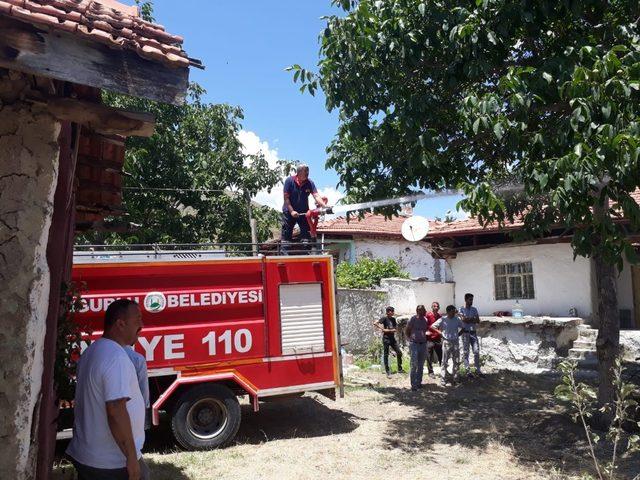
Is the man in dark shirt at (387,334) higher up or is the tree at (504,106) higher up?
the tree at (504,106)

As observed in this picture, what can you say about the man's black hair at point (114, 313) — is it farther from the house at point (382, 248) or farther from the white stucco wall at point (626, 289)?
the house at point (382, 248)

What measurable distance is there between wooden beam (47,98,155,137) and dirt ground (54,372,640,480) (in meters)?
4.16

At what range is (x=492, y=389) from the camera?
10.4m

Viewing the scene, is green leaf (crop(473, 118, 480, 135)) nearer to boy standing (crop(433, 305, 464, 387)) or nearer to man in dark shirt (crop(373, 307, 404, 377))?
boy standing (crop(433, 305, 464, 387))

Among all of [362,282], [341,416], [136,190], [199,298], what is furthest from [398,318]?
[199,298]

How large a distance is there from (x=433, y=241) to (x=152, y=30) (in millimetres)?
12640

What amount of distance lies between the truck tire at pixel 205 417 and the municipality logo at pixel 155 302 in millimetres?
1135

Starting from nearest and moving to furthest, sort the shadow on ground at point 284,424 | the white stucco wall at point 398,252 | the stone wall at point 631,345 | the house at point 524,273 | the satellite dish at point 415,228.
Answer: the shadow on ground at point 284,424 < the stone wall at point 631,345 < the satellite dish at point 415,228 < the house at point 524,273 < the white stucco wall at point 398,252

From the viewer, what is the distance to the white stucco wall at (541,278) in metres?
12.6

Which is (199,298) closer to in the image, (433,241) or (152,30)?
(152,30)

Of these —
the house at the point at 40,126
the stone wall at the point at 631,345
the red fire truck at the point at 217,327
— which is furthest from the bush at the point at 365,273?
the house at the point at 40,126

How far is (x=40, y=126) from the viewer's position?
118 inches

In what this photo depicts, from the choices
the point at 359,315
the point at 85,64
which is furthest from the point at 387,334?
the point at 85,64

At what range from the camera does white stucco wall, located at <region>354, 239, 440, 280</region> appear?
21.0m
